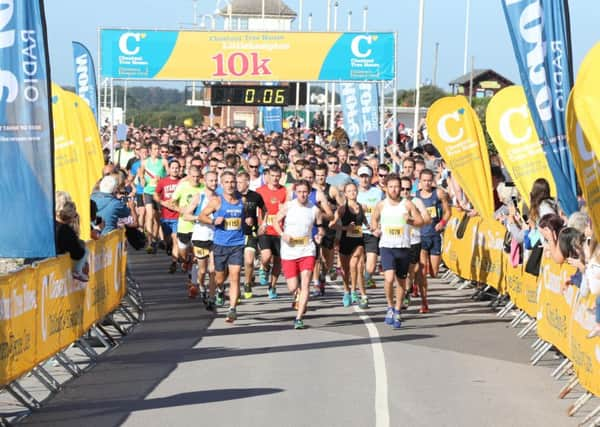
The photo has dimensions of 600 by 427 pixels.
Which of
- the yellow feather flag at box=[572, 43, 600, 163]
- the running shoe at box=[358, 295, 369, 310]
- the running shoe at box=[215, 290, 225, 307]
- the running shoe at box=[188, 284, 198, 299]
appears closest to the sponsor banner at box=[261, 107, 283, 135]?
the running shoe at box=[188, 284, 198, 299]

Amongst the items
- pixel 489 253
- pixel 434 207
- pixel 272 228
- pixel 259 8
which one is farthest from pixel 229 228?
pixel 259 8

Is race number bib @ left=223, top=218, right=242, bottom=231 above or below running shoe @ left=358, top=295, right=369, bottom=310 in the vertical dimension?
above

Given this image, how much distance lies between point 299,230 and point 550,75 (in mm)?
4257

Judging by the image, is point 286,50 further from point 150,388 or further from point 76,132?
point 150,388

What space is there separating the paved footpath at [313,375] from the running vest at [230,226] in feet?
3.34

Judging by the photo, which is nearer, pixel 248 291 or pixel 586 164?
pixel 586 164

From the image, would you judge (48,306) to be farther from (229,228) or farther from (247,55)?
(247,55)

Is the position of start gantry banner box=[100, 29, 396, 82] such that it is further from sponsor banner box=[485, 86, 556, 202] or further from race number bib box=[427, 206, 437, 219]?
sponsor banner box=[485, 86, 556, 202]

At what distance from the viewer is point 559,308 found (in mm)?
12266

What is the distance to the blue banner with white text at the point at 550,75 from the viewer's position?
1299cm

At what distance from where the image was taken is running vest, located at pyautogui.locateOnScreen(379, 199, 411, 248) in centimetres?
1622

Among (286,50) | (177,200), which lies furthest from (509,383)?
(286,50)

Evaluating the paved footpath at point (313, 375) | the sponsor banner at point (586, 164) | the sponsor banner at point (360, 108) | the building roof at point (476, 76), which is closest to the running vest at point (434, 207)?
the paved footpath at point (313, 375)

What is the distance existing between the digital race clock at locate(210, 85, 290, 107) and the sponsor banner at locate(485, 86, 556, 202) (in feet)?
65.2
